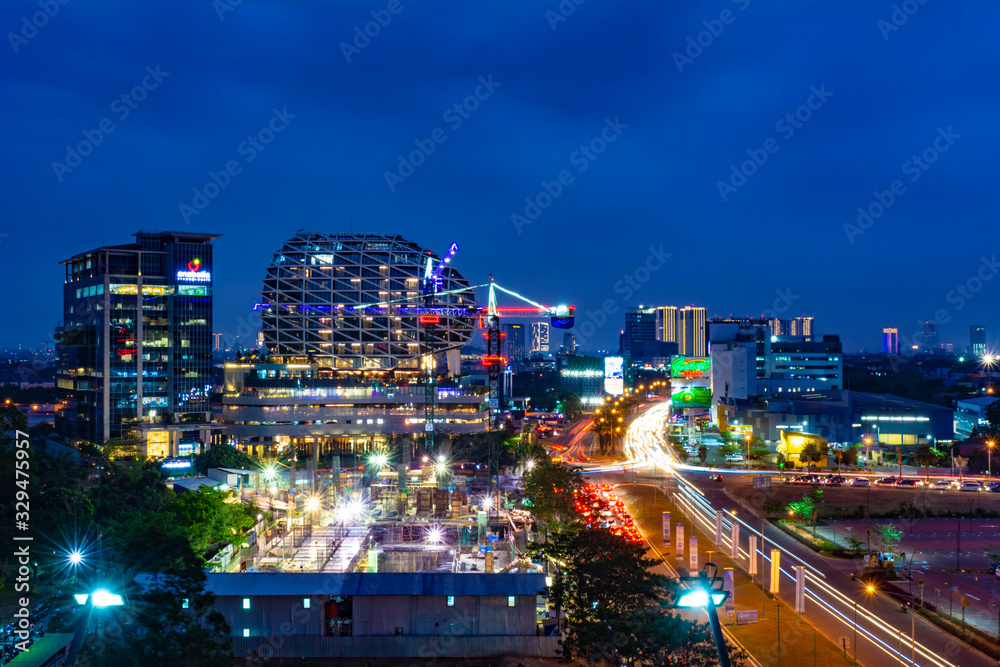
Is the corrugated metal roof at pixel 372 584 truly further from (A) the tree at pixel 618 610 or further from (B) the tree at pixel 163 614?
(B) the tree at pixel 163 614

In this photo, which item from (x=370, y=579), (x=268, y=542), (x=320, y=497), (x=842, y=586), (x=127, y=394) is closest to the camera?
(x=370, y=579)

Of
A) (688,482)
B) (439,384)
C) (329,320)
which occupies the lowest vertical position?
(688,482)

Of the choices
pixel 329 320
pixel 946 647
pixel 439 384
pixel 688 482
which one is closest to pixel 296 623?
pixel 946 647

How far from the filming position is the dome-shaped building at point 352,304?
238ft

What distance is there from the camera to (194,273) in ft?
180

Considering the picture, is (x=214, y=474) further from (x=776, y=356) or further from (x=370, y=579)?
(x=776, y=356)

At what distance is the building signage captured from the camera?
54.4 m

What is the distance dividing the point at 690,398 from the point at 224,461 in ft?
155

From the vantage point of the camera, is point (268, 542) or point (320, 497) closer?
A: point (268, 542)

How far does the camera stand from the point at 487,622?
1905cm

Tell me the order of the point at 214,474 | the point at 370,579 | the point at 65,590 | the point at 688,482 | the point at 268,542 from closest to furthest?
the point at 65,590 → the point at 370,579 → the point at 268,542 → the point at 214,474 → the point at 688,482

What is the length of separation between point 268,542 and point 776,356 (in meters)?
64.7

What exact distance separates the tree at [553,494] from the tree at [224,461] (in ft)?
60.0

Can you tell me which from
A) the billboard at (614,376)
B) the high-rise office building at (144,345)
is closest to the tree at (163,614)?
the high-rise office building at (144,345)
